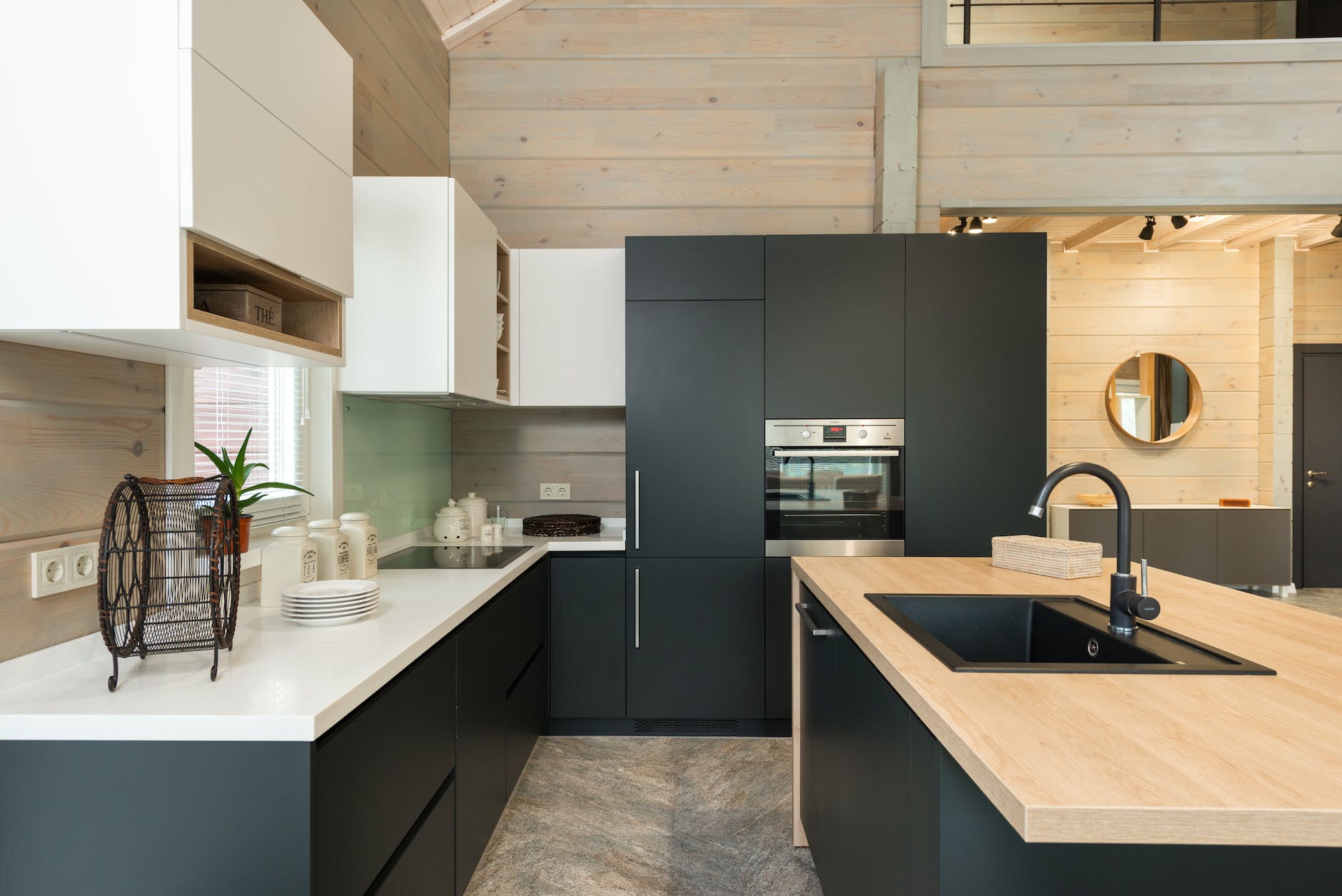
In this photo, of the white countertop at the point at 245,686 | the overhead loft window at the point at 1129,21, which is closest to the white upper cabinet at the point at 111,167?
the white countertop at the point at 245,686

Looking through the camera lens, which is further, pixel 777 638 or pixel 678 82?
pixel 678 82

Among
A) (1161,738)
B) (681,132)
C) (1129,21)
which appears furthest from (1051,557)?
(1129,21)

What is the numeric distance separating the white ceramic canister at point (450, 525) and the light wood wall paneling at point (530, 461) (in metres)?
0.56

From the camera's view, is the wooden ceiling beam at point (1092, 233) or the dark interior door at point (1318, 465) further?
the dark interior door at point (1318, 465)

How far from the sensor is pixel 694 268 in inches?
120

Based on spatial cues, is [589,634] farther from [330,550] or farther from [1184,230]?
[1184,230]

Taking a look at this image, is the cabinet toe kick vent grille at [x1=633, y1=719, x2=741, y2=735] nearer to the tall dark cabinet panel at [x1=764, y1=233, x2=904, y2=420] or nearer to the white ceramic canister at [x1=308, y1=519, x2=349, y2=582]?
the tall dark cabinet panel at [x1=764, y1=233, x2=904, y2=420]

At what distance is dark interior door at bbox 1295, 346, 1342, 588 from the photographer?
20.3 ft

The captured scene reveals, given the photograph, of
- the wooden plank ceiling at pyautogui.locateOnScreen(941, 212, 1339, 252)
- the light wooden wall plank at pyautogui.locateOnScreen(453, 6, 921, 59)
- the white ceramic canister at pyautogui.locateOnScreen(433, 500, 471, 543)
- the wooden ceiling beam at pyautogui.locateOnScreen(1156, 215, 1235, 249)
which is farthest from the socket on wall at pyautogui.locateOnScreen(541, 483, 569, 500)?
the wooden ceiling beam at pyautogui.locateOnScreen(1156, 215, 1235, 249)

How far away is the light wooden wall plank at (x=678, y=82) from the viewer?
3.62m

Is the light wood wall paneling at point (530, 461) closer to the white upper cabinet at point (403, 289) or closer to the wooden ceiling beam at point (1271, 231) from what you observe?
the white upper cabinet at point (403, 289)

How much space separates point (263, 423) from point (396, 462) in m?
0.73

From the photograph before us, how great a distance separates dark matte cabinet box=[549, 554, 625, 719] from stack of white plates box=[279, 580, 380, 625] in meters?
1.39

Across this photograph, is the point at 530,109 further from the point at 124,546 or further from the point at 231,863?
the point at 231,863
